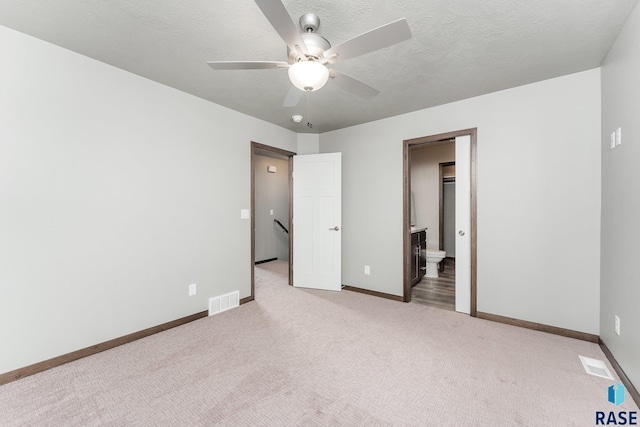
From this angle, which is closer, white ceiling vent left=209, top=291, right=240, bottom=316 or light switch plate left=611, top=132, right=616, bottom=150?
light switch plate left=611, top=132, right=616, bottom=150

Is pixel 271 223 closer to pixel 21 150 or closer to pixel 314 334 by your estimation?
pixel 314 334

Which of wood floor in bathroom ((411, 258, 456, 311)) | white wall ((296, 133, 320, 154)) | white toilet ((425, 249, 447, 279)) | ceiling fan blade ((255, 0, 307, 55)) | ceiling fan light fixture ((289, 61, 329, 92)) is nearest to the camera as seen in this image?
ceiling fan blade ((255, 0, 307, 55))

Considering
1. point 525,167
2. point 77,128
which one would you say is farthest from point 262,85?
point 525,167

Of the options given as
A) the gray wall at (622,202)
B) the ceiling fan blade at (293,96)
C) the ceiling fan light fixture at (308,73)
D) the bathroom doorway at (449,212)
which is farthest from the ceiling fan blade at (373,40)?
the bathroom doorway at (449,212)

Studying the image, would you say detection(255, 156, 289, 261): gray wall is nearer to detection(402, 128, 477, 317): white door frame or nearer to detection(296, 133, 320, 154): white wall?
detection(296, 133, 320, 154): white wall

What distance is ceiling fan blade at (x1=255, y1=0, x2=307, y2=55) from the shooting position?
46.7 inches

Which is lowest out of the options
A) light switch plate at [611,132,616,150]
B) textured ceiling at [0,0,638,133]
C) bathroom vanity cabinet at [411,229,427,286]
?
bathroom vanity cabinet at [411,229,427,286]

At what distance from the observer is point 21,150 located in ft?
6.51

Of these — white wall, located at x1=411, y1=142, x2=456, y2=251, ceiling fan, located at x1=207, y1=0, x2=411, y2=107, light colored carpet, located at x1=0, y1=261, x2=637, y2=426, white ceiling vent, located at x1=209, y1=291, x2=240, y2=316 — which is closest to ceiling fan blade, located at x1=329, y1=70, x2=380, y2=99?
ceiling fan, located at x1=207, y1=0, x2=411, y2=107

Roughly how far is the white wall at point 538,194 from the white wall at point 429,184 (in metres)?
2.27

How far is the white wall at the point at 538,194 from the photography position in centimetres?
249

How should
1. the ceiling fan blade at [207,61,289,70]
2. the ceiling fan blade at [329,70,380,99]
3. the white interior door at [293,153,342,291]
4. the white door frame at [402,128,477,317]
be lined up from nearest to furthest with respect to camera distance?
the ceiling fan blade at [207,61,289,70]
the ceiling fan blade at [329,70,380,99]
the white door frame at [402,128,477,317]
the white interior door at [293,153,342,291]

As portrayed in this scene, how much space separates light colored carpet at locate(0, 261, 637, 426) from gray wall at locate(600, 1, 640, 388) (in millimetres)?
339

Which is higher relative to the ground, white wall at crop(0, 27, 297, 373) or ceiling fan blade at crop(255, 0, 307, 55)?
ceiling fan blade at crop(255, 0, 307, 55)
